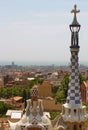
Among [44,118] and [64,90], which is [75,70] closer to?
[44,118]

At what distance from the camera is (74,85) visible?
1216 cm

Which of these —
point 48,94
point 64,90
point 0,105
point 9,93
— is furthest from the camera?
point 9,93

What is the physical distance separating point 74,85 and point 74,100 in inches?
21.5

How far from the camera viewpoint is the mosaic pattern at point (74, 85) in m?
12.0

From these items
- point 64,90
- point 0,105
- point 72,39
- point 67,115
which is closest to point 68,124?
point 67,115

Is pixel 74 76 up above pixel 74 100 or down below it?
above

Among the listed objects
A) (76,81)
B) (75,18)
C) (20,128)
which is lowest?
(20,128)

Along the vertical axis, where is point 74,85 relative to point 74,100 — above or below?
above

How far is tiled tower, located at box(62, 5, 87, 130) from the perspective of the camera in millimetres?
11812

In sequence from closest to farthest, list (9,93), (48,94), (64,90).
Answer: (64,90), (48,94), (9,93)

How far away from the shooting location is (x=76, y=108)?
11891 millimetres

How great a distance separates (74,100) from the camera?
12000 mm

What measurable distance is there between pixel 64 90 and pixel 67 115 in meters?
33.9

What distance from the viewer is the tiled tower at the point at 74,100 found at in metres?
11.8
